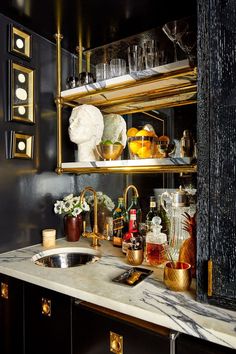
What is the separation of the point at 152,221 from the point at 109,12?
3.85ft

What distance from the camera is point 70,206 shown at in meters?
1.80

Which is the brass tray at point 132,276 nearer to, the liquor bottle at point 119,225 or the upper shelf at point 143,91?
the liquor bottle at point 119,225

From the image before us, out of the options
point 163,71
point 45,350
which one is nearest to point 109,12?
point 163,71

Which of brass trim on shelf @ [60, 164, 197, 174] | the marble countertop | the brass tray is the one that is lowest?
the marble countertop

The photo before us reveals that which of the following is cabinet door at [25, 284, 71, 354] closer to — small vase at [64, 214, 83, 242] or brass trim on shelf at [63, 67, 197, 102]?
small vase at [64, 214, 83, 242]

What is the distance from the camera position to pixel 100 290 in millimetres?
1065

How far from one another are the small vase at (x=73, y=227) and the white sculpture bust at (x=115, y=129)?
570 millimetres

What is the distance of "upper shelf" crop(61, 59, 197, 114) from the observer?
52.9 inches

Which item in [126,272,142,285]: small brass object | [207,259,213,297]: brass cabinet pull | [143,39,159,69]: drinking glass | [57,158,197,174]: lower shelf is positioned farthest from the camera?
[143,39,159,69]: drinking glass

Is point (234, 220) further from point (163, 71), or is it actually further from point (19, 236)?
point (19, 236)

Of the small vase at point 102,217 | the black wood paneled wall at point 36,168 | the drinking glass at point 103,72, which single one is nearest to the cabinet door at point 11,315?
the black wood paneled wall at point 36,168

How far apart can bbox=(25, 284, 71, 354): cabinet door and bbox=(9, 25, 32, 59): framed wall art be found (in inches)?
50.8

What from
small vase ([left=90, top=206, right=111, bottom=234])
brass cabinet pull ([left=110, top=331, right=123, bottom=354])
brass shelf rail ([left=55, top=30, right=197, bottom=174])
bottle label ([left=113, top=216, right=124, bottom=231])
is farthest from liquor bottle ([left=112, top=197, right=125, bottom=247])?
brass cabinet pull ([left=110, top=331, right=123, bottom=354])

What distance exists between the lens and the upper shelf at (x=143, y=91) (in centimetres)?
134
